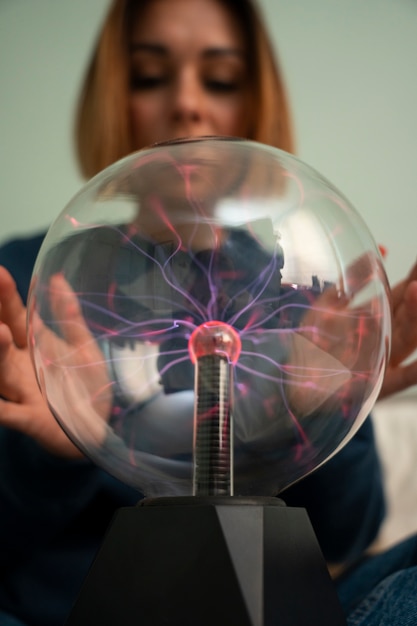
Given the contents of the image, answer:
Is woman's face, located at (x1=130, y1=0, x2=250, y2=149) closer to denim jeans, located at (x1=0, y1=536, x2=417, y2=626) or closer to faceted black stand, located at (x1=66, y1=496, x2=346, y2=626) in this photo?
denim jeans, located at (x1=0, y1=536, x2=417, y2=626)

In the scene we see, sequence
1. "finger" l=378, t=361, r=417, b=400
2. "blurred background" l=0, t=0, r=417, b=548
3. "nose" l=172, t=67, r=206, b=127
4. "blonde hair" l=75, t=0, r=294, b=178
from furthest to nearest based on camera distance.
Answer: "blurred background" l=0, t=0, r=417, b=548 → "blonde hair" l=75, t=0, r=294, b=178 → "nose" l=172, t=67, r=206, b=127 → "finger" l=378, t=361, r=417, b=400

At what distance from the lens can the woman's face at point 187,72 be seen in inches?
41.2

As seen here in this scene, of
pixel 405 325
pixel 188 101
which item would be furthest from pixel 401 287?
pixel 188 101

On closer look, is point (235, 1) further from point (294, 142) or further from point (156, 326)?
point (156, 326)

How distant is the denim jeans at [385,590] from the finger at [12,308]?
365mm

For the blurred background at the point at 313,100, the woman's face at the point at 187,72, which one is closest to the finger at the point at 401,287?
the woman's face at the point at 187,72

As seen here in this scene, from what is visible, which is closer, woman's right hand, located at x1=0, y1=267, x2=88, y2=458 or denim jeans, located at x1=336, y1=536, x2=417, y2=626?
denim jeans, located at x1=336, y1=536, x2=417, y2=626

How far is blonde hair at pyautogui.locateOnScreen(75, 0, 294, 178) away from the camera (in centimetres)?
115

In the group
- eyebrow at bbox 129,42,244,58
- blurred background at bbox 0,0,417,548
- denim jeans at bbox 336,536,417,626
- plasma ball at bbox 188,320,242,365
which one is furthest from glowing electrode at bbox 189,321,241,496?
blurred background at bbox 0,0,417,548

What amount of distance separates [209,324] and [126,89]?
795 millimetres

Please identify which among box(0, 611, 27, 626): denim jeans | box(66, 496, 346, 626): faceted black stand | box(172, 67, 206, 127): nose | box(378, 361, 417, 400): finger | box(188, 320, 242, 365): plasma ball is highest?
box(172, 67, 206, 127): nose

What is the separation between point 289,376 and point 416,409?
0.90m

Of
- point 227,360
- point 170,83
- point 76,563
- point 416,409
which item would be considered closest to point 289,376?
point 227,360

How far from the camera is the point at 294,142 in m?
1.27
